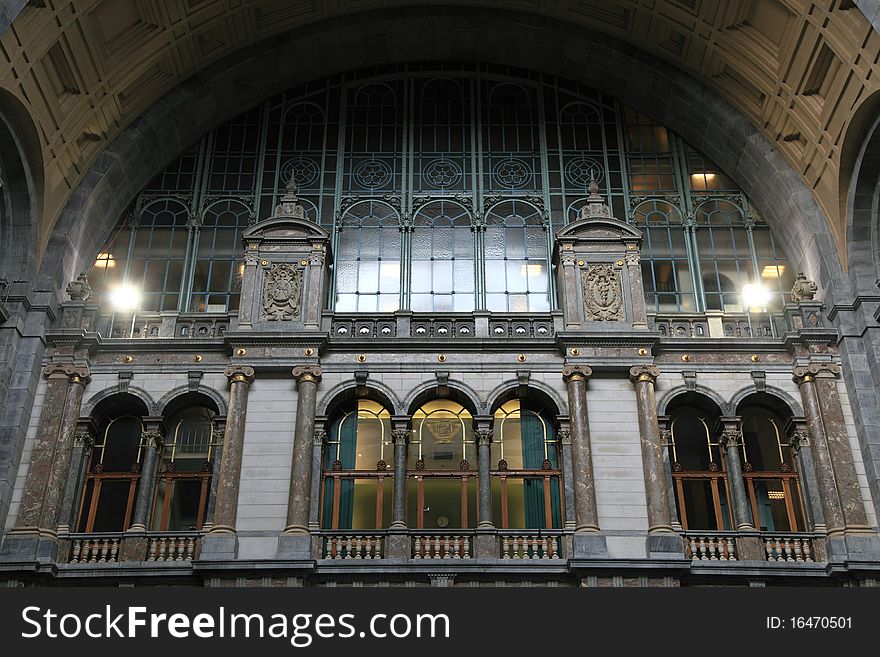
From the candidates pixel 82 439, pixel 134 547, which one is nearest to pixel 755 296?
pixel 134 547

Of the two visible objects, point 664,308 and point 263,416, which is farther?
point 664,308

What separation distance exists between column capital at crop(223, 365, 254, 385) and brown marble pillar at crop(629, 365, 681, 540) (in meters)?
9.51

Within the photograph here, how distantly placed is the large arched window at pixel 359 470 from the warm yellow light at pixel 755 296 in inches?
415

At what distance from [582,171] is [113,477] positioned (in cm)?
1592

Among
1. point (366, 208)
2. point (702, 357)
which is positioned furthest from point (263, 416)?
point (702, 357)

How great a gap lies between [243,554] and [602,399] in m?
9.43

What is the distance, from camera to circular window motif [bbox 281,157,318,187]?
31.5 meters

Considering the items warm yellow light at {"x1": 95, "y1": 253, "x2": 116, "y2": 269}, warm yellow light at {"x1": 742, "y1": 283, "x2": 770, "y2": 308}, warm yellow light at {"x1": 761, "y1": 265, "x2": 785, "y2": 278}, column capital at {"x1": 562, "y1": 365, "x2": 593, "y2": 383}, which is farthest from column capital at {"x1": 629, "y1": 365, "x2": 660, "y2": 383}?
warm yellow light at {"x1": 95, "y1": 253, "x2": 116, "y2": 269}

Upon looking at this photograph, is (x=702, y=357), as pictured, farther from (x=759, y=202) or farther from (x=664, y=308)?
(x=759, y=202)

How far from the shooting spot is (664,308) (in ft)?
95.3

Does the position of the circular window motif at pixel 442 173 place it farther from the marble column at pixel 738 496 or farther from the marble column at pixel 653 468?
the marble column at pixel 738 496

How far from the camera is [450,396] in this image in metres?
26.9

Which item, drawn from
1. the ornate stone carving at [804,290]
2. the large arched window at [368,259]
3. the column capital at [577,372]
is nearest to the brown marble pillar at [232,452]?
the large arched window at [368,259]

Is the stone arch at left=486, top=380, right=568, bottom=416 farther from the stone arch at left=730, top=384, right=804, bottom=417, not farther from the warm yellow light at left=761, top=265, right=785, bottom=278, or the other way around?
the warm yellow light at left=761, top=265, right=785, bottom=278
